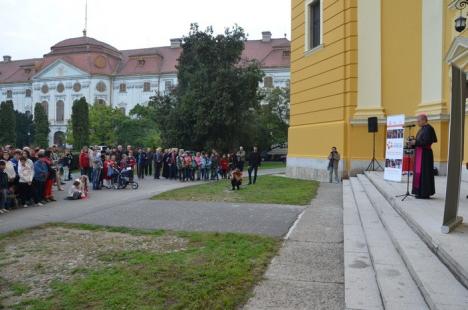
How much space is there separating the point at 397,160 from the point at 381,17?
7700 millimetres

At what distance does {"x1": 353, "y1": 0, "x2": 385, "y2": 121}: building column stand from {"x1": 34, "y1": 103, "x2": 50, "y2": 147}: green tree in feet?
224

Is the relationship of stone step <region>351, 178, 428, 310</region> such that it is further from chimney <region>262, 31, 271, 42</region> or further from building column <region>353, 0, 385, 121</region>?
chimney <region>262, 31, 271, 42</region>

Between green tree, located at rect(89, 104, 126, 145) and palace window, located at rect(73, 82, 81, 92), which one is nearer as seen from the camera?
green tree, located at rect(89, 104, 126, 145)

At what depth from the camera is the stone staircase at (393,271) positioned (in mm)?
4160

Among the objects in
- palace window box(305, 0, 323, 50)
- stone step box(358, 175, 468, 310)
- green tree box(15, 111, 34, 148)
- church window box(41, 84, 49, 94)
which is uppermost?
church window box(41, 84, 49, 94)

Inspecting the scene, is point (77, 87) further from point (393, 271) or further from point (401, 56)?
point (393, 271)

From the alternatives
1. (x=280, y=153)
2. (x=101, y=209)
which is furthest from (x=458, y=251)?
(x=280, y=153)

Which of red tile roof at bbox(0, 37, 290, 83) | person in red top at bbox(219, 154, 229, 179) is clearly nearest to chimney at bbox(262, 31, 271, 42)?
red tile roof at bbox(0, 37, 290, 83)

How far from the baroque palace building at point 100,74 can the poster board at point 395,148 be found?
64.6 m

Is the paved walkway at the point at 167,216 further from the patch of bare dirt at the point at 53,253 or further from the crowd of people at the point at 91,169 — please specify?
the patch of bare dirt at the point at 53,253

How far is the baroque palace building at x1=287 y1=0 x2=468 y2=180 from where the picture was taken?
50.2 feet

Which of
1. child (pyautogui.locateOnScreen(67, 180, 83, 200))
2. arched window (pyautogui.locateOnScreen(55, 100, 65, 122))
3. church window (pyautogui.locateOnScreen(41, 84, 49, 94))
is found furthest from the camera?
church window (pyautogui.locateOnScreen(41, 84, 49, 94))

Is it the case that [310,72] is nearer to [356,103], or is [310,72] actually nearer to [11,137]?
[356,103]

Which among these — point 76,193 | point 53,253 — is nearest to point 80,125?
point 76,193
